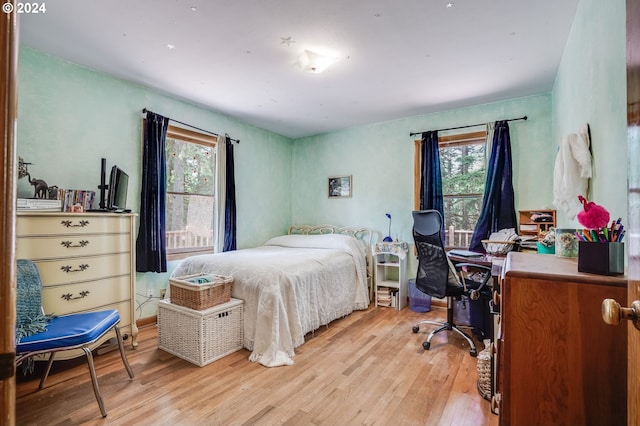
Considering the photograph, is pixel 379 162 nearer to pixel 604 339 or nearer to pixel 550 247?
pixel 550 247

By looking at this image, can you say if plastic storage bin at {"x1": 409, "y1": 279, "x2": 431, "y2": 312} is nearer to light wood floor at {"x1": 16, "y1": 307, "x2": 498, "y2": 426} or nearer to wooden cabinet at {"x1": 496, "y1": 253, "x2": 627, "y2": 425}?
light wood floor at {"x1": 16, "y1": 307, "x2": 498, "y2": 426}

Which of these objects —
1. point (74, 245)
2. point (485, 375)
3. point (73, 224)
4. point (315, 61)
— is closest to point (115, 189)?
point (73, 224)

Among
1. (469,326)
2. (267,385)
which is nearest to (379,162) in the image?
(469,326)

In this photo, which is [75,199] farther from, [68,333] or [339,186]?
[339,186]

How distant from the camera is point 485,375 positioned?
200 cm

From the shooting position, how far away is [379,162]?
448cm

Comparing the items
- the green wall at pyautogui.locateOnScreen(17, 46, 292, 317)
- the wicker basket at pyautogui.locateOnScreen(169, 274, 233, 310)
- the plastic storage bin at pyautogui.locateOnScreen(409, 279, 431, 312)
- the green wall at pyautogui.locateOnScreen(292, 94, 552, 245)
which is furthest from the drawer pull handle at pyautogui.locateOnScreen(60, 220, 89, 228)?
the plastic storage bin at pyautogui.locateOnScreen(409, 279, 431, 312)

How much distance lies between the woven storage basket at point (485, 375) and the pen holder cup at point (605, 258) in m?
1.29

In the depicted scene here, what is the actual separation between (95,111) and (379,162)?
3.46 metres

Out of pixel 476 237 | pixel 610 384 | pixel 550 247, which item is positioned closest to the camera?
pixel 610 384

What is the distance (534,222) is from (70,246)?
14.0 ft

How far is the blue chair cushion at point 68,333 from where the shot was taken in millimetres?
1686

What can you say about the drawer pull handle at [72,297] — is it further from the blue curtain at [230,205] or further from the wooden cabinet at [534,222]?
the wooden cabinet at [534,222]

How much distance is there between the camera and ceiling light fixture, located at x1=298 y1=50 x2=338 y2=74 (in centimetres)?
254
